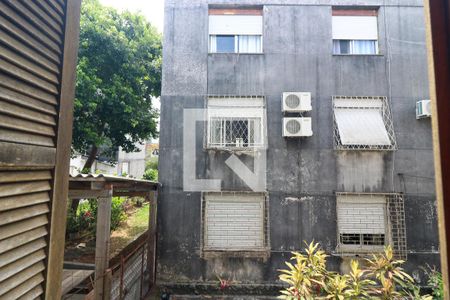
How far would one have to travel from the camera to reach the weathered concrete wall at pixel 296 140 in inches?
277

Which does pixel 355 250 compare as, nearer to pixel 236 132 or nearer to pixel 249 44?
pixel 236 132

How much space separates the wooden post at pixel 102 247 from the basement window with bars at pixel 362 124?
5631mm

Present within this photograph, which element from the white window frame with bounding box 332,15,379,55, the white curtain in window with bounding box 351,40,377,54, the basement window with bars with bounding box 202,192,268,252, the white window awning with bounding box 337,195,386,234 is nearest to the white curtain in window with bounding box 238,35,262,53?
the white window frame with bounding box 332,15,379,55

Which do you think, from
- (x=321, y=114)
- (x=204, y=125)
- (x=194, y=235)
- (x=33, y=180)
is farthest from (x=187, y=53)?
(x=33, y=180)

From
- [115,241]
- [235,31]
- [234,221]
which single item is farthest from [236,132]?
[115,241]

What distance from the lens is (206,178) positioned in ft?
23.7

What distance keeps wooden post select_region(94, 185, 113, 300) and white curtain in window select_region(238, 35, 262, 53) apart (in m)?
5.20

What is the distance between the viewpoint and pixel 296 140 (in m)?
7.34

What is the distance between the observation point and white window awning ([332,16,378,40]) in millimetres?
7758

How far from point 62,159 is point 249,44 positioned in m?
6.75

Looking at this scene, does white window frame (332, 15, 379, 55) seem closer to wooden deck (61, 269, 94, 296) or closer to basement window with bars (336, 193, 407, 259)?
basement window with bars (336, 193, 407, 259)

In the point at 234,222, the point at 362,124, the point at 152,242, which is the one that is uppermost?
the point at 362,124

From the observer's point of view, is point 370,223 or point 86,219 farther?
point 86,219

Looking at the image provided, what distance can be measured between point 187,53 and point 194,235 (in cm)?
478
